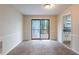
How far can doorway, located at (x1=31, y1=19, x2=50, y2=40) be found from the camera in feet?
30.1

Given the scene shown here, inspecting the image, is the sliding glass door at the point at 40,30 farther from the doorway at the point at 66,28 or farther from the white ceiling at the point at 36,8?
the white ceiling at the point at 36,8

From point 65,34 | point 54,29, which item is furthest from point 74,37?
point 54,29

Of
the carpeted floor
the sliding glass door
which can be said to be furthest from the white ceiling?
the sliding glass door

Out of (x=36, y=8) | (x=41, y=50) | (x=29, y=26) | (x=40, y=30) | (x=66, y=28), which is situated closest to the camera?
(x=41, y=50)

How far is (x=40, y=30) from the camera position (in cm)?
917

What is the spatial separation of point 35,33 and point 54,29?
4.34 feet

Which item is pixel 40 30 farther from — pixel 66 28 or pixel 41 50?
pixel 41 50

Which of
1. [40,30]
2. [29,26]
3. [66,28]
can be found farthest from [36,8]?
[40,30]

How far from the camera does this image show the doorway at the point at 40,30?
9.17m

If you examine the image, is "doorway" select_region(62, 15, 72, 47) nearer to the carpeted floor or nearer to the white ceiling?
the white ceiling

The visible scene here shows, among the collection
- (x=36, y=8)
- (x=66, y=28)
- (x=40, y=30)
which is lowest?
(x=40, y=30)

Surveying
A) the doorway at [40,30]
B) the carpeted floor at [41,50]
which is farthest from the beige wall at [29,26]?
the carpeted floor at [41,50]

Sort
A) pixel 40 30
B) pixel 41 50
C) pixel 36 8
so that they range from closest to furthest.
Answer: pixel 41 50 → pixel 36 8 → pixel 40 30

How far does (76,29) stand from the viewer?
4766 millimetres
